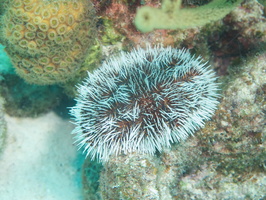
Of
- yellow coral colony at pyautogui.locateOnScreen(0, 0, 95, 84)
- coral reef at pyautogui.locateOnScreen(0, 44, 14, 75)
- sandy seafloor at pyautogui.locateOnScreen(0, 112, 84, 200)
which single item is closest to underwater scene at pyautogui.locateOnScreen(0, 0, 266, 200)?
yellow coral colony at pyautogui.locateOnScreen(0, 0, 95, 84)

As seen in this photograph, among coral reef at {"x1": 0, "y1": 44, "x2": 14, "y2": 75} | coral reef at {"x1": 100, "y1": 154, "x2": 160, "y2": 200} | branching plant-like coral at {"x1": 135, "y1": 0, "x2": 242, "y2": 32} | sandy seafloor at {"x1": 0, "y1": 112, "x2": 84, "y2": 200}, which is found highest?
branching plant-like coral at {"x1": 135, "y1": 0, "x2": 242, "y2": 32}

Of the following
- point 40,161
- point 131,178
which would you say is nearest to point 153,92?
point 131,178

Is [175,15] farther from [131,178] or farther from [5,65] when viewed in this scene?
[5,65]

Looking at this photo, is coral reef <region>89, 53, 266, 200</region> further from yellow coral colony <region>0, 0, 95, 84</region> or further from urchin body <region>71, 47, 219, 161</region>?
yellow coral colony <region>0, 0, 95, 84</region>

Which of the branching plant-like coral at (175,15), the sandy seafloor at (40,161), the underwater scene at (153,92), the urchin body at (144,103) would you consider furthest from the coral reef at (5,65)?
the branching plant-like coral at (175,15)

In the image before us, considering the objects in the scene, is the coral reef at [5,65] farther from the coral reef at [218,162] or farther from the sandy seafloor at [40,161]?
the coral reef at [218,162]
